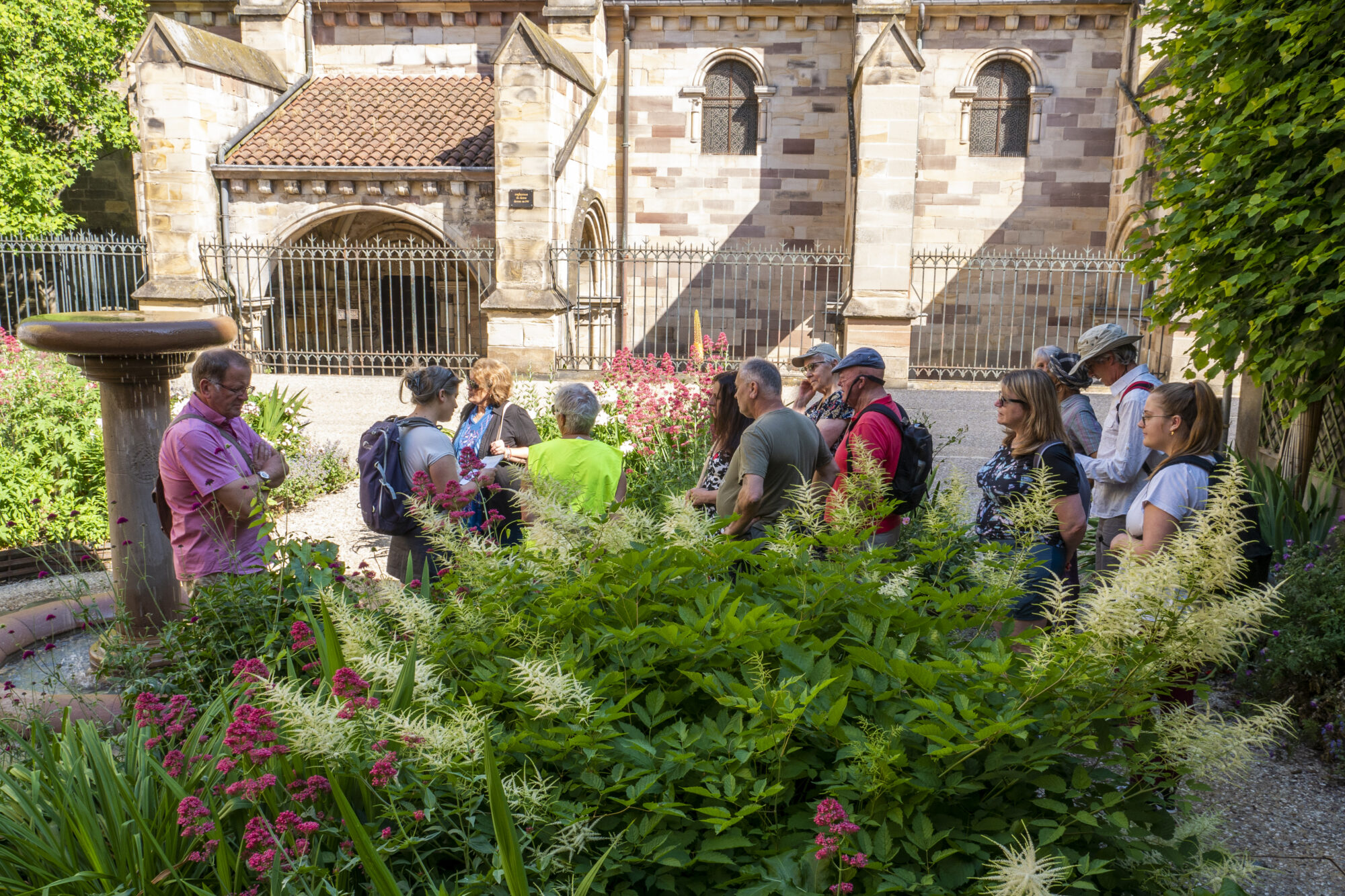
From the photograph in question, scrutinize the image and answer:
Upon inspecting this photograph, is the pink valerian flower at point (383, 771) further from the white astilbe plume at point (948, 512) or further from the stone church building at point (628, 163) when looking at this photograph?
the stone church building at point (628, 163)

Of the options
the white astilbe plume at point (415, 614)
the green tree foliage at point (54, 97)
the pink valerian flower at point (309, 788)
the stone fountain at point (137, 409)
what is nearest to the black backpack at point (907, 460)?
the white astilbe plume at point (415, 614)

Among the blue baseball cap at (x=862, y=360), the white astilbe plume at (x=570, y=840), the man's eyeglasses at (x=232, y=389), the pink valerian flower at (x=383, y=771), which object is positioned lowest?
the white astilbe plume at (x=570, y=840)

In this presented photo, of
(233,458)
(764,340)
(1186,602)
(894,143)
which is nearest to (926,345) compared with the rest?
(764,340)

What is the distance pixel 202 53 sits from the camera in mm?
14922

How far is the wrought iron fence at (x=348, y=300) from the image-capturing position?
47.9 feet

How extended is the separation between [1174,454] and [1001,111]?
14.9 meters

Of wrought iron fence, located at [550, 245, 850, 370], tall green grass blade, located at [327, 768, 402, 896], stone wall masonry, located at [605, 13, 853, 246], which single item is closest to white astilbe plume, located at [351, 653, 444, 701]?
tall green grass blade, located at [327, 768, 402, 896]

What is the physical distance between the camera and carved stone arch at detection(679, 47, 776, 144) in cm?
1697

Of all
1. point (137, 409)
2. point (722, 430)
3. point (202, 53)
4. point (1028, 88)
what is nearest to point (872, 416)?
point (722, 430)

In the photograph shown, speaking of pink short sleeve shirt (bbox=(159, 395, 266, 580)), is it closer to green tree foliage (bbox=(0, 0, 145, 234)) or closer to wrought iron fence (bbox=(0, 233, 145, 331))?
wrought iron fence (bbox=(0, 233, 145, 331))

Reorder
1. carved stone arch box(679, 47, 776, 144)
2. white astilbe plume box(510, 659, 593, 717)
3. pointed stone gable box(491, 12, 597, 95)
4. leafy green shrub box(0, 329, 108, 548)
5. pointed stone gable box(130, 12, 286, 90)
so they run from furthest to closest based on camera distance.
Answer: carved stone arch box(679, 47, 776, 144) < pointed stone gable box(130, 12, 286, 90) < pointed stone gable box(491, 12, 597, 95) < leafy green shrub box(0, 329, 108, 548) < white astilbe plume box(510, 659, 593, 717)

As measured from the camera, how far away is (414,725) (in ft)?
6.31

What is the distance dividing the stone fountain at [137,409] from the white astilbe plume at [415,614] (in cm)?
241

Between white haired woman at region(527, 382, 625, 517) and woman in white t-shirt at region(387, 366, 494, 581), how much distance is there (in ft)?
1.02
